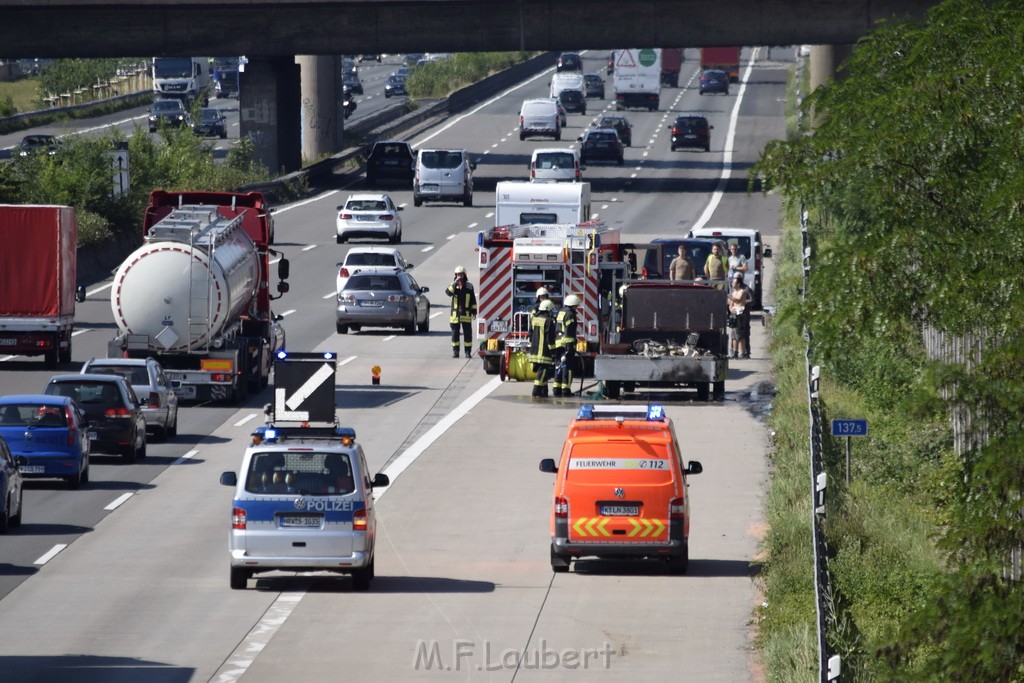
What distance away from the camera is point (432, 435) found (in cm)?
3238

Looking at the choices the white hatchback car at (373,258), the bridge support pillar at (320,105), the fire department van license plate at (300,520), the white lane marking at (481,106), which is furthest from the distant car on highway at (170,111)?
the fire department van license plate at (300,520)

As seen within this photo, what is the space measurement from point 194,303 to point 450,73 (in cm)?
9166

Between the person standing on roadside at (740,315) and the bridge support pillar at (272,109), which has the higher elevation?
the bridge support pillar at (272,109)

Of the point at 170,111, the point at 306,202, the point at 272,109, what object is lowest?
the point at 306,202

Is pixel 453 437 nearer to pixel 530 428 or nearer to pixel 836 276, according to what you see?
pixel 530 428

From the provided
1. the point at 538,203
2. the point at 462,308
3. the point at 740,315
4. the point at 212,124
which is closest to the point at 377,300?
the point at 538,203

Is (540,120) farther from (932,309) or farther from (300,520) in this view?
(932,309)

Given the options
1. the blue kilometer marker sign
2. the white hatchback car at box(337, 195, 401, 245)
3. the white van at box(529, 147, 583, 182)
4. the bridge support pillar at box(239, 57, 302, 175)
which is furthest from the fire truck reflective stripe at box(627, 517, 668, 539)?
the bridge support pillar at box(239, 57, 302, 175)

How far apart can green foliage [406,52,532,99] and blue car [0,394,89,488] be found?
3571 inches

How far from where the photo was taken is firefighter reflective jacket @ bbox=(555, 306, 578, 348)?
1335 inches

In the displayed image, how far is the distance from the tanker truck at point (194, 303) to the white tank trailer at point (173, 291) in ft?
0.06

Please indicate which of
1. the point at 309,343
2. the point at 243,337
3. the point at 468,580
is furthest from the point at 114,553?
the point at 309,343

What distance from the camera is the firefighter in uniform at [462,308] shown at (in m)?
39.7

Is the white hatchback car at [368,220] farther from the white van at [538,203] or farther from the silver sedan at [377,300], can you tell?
the white van at [538,203]
